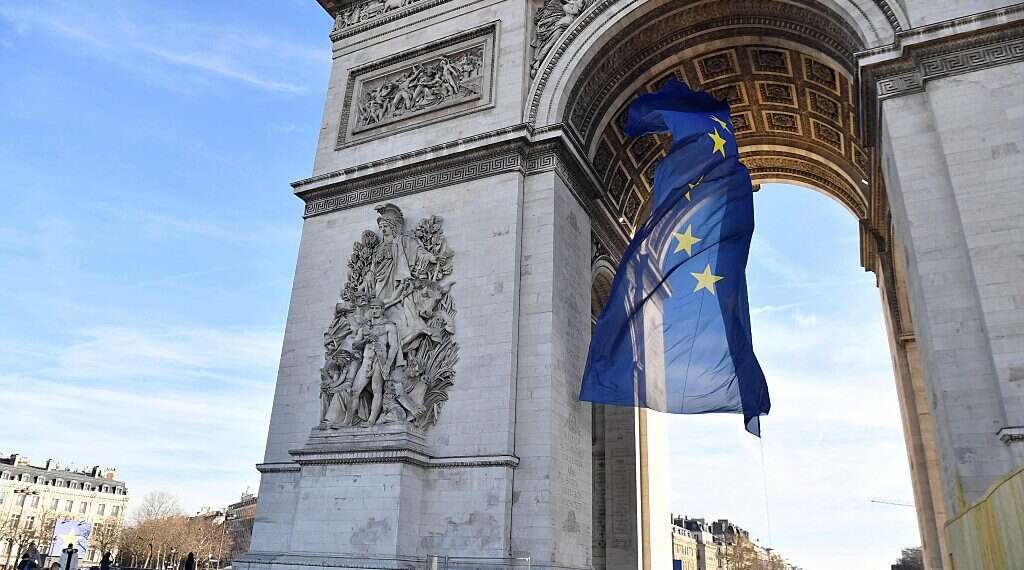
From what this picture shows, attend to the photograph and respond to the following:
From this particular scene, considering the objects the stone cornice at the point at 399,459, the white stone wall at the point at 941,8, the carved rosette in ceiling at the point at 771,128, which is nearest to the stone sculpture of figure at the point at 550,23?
the carved rosette in ceiling at the point at 771,128

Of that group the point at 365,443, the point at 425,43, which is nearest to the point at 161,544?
the point at 365,443

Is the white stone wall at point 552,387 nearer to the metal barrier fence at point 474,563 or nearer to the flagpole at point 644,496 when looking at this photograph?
the metal barrier fence at point 474,563

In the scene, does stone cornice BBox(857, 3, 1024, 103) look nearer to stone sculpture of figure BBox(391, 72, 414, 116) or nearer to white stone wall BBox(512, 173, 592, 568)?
white stone wall BBox(512, 173, 592, 568)

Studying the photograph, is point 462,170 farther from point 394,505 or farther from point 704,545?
point 704,545

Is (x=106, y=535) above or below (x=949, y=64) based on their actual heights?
below

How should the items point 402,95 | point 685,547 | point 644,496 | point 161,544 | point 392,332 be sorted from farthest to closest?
point 685,547, point 161,544, point 644,496, point 402,95, point 392,332

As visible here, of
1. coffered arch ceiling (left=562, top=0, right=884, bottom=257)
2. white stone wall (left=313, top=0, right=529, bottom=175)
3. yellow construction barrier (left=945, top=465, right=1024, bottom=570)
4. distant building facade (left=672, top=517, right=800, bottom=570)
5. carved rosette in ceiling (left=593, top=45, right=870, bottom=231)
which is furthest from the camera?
distant building facade (left=672, top=517, right=800, bottom=570)

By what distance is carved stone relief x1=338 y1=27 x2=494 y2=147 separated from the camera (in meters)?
16.8

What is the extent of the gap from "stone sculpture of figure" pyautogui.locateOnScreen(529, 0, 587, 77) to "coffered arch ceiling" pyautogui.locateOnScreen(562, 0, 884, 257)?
1046 millimetres

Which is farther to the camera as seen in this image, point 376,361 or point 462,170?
point 462,170

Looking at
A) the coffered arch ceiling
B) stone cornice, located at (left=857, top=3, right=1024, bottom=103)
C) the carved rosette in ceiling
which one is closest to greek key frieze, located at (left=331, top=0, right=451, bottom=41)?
the coffered arch ceiling

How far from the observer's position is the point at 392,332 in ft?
47.1

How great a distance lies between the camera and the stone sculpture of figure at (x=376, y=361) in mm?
13914

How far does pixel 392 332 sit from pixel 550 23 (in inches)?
325
